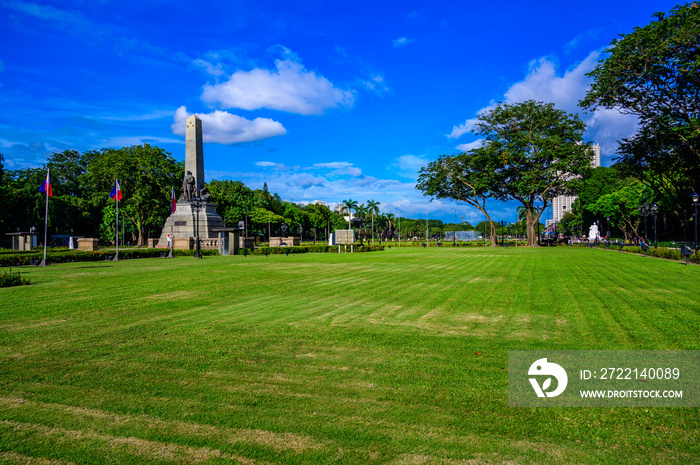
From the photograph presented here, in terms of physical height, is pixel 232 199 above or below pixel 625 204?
above

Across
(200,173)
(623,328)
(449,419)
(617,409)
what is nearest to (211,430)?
(449,419)

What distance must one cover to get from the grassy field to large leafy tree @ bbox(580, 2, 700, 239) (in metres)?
29.7

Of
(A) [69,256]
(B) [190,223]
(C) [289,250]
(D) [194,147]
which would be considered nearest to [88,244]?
(A) [69,256]

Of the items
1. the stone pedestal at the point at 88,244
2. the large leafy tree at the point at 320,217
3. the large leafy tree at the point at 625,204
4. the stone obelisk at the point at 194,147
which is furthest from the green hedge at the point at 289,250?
the large leafy tree at the point at 320,217

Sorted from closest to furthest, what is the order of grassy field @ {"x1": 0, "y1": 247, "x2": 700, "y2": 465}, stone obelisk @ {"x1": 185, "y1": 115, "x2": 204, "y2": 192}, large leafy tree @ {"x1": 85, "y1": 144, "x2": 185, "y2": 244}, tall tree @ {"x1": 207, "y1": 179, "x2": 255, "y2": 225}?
grassy field @ {"x1": 0, "y1": 247, "x2": 700, "y2": 465}, stone obelisk @ {"x1": 185, "y1": 115, "x2": 204, "y2": 192}, large leafy tree @ {"x1": 85, "y1": 144, "x2": 185, "y2": 244}, tall tree @ {"x1": 207, "y1": 179, "x2": 255, "y2": 225}

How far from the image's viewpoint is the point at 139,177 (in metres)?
56.9

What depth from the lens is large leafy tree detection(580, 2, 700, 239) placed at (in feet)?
100

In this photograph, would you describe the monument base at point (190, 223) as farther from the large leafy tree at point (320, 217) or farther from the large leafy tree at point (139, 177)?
the large leafy tree at point (320, 217)

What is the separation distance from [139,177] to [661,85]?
60.7 meters

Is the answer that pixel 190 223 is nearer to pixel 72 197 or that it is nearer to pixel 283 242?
pixel 283 242

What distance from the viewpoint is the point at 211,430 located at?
365 cm

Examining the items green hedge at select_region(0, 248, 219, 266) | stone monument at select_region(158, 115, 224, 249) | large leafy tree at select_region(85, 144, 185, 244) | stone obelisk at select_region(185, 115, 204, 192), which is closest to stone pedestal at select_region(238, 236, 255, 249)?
green hedge at select_region(0, 248, 219, 266)

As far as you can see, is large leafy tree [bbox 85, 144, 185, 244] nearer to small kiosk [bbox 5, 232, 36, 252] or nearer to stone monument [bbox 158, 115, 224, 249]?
stone monument [bbox 158, 115, 224, 249]

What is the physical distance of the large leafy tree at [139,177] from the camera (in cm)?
5631
